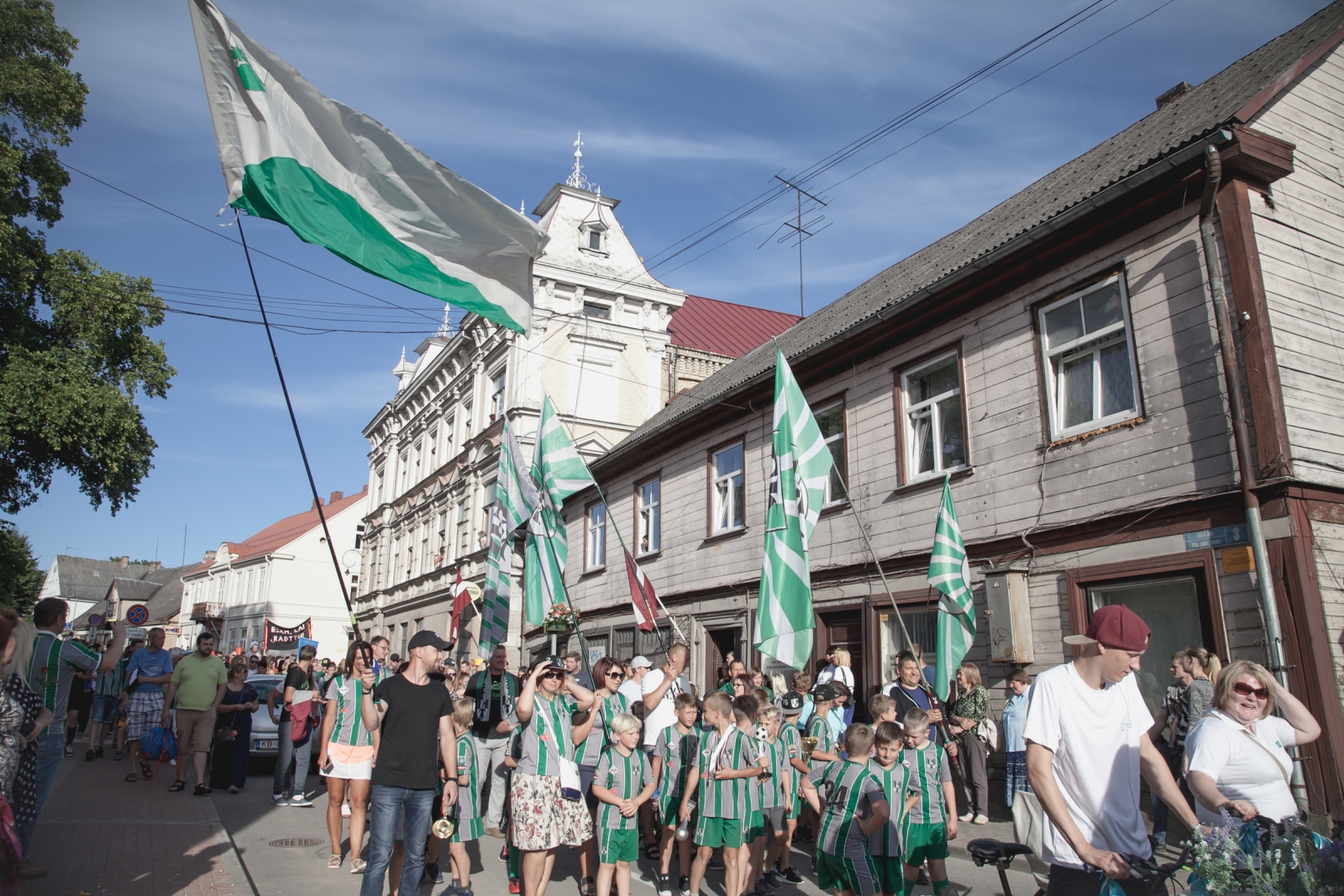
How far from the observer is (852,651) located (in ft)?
45.0

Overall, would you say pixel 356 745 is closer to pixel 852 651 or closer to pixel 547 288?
pixel 852 651

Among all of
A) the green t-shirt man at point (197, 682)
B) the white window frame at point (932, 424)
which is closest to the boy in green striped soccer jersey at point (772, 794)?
the white window frame at point (932, 424)

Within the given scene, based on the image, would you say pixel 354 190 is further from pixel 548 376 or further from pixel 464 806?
pixel 548 376

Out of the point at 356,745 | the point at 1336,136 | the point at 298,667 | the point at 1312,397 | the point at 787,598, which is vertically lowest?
the point at 356,745

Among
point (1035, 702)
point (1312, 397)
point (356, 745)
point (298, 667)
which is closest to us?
point (1035, 702)

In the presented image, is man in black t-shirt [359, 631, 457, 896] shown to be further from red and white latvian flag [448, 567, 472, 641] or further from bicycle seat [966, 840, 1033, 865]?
red and white latvian flag [448, 567, 472, 641]

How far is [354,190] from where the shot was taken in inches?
262

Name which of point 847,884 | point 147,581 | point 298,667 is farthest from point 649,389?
point 147,581

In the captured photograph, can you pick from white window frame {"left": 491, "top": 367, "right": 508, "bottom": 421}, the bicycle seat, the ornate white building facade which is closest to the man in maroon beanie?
the bicycle seat

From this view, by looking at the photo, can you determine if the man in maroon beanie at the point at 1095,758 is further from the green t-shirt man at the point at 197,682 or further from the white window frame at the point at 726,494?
the white window frame at the point at 726,494

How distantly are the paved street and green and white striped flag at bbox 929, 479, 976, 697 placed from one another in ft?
5.98

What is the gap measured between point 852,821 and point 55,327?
19.1 metres

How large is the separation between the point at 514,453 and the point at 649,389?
701 inches

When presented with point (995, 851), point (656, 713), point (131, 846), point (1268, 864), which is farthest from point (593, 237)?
point (1268, 864)
